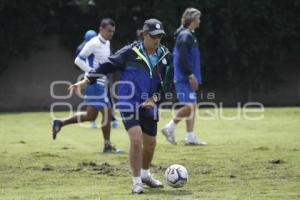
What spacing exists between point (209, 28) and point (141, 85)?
60.1 ft

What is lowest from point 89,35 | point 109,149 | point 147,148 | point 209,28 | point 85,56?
point 109,149

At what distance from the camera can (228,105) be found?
90.7 feet

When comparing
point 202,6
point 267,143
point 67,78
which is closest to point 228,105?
point 202,6

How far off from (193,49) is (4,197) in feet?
20.4

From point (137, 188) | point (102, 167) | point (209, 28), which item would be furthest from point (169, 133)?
point (209, 28)

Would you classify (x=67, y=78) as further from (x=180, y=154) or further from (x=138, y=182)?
(x=138, y=182)

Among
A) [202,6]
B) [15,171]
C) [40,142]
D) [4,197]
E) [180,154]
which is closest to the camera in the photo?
[4,197]

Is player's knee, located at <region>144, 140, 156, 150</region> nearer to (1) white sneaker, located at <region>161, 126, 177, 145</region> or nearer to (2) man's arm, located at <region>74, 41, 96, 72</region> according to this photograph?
(2) man's arm, located at <region>74, 41, 96, 72</region>

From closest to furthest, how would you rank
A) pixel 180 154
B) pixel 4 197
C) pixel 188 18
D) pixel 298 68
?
1. pixel 4 197
2. pixel 180 154
3. pixel 188 18
4. pixel 298 68

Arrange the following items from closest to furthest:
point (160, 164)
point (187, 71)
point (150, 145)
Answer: point (150, 145), point (160, 164), point (187, 71)

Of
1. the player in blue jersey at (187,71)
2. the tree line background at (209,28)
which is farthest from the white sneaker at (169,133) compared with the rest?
the tree line background at (209,28)

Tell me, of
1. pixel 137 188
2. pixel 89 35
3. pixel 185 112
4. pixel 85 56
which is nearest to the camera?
pixel 137 188

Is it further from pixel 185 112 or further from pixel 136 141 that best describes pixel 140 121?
pixel 185 112

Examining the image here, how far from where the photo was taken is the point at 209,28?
26484 millimetres
